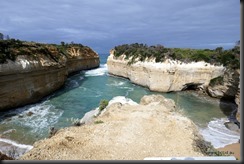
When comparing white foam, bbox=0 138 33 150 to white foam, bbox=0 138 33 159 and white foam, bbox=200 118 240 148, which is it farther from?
white foam, bbox=200 118 240 148

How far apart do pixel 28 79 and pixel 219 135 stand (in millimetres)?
17309

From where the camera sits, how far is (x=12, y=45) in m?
20.5

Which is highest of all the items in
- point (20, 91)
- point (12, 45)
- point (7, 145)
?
point (12, 45)

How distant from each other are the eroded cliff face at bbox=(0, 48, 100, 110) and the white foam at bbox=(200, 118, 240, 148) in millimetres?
15729

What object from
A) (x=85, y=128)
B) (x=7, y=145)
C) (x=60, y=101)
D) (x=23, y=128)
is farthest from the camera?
(x=60, y=101)

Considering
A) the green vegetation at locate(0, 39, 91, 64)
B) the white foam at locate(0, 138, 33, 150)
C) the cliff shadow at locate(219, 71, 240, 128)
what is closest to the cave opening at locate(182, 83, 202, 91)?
the cliff shadow at locate(219, 71, 240, 128)

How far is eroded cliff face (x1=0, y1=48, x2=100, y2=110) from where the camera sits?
59.8 ft

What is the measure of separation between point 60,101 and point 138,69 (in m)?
13.0

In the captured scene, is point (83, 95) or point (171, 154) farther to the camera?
point (83, 95)

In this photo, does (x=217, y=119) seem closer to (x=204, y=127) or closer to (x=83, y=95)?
(x=204, y=127)

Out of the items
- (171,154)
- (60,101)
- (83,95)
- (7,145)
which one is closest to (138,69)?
(83,95)

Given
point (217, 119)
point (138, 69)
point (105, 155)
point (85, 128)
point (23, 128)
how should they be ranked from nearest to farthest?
1. point (105, 155)
2. point (85, 128)
3. point (23, 128)
4. point (217, 119)
5. point (138, 69)

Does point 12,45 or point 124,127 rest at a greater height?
point 12,45

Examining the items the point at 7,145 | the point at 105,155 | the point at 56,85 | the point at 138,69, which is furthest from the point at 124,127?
the point at 138,69
